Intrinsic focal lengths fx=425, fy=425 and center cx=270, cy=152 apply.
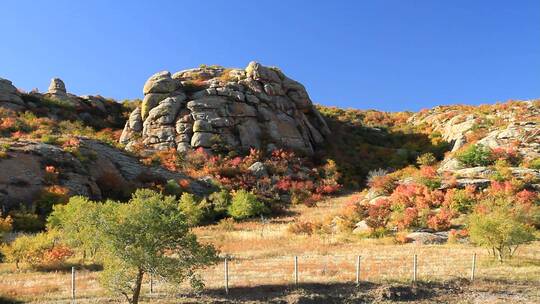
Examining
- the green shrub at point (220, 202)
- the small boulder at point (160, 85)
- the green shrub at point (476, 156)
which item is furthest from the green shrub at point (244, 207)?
the small boulder at point (160, 85)

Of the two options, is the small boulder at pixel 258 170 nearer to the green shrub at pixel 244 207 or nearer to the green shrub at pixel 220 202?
the green shrub at pixel 220 202

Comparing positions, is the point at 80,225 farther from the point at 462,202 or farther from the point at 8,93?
the point at 8,93

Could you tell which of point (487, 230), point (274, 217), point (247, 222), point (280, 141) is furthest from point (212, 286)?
point (280, 141)

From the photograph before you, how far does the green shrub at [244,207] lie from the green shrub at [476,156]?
21.8m

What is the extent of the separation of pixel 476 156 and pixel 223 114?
32515mm

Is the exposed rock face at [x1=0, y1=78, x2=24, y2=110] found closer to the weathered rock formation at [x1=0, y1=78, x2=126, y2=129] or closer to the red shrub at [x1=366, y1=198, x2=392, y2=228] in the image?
the weathered rock formation at [x1=0, y1=78, x2=126, y2=129]

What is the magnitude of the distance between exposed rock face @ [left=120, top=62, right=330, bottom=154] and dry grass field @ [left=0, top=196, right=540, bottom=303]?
102 feet

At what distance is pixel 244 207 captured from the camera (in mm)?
42125

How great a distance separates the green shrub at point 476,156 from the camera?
43.6 m

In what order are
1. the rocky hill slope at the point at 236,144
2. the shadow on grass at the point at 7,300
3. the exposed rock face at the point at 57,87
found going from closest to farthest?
the shadow on grass at the point at 7,300 → the rocky hill slope at the point at 236,144 → the exposed rock face at the point at 57,87

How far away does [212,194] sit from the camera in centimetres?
4584

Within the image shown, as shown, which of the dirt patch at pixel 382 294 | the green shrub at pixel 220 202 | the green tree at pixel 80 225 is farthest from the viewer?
the green shrub at pixel 220 202

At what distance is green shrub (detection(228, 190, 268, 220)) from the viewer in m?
42.0

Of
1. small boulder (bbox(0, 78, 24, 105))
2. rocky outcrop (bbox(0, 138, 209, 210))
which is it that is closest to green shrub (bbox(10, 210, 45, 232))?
rocky outcrop (bbox(0, 138, 209, 210))
